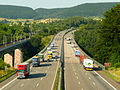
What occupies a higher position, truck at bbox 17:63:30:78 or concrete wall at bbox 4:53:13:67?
truck at bbox 17:63:30:78

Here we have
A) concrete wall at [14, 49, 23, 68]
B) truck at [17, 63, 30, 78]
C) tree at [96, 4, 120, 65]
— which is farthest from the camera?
concrete wall at [14, 49, 23, 68]

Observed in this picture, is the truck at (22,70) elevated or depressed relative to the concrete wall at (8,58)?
elevated

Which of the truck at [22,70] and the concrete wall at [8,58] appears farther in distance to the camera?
the concrete wall at [8,58]

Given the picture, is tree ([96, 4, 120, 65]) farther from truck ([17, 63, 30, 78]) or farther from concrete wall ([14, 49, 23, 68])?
concrete wall ([14, 49, 23, 68])

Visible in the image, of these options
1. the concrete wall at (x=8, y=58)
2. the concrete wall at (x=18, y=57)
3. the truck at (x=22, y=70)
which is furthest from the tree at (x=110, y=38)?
the concrete wall at (x=18, y=57)

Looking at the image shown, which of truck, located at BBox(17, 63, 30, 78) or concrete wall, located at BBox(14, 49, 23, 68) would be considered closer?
truck, located at BBox(17, 63, 30, 78)

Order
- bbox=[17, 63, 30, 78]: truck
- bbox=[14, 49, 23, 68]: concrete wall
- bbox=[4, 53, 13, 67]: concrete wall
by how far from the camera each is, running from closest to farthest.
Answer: bbox=[17, 63, 30, 78]: truck < bbox=[4, 53, 13, 67]: concrete wall < bbox=[14, 49, 23, 68]: concrete wall

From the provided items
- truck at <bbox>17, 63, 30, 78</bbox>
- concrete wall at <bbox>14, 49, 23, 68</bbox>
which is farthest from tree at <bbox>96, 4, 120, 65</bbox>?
concrete wall at <bbox>14, 49, 23, 68</bbox>

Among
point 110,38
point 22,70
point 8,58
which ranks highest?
point 110,38

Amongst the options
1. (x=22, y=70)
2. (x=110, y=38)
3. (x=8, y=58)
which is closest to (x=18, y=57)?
(x=8, y=58)

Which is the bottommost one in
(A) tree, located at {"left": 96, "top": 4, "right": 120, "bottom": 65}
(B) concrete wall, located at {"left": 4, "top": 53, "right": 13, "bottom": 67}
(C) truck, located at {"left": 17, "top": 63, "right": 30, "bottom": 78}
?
(B) concrete wall, located at {"left": 4, "top": 53, "right": 13, "bottom": 67}

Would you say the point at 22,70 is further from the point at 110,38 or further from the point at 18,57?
the point at 18,57

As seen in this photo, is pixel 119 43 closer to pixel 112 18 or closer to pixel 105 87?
pixel 112 18

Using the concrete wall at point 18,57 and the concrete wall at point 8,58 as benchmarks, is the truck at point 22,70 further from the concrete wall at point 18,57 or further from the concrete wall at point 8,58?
the concrete wall at point 18,57
